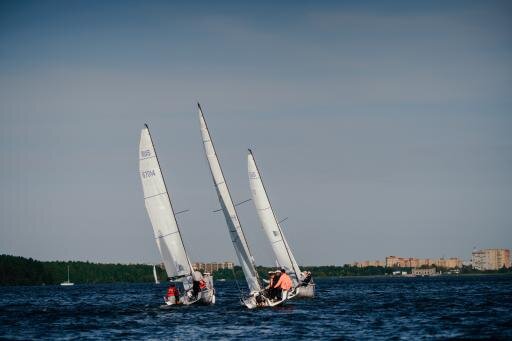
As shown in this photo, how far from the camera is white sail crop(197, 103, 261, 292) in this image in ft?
202

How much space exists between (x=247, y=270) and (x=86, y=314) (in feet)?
41.9

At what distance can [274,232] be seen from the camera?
72938 millimetres

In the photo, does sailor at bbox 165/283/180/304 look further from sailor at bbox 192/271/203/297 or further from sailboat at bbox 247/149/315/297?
sailboat at bbox 247/149/315/297

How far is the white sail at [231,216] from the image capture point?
61.7 meters

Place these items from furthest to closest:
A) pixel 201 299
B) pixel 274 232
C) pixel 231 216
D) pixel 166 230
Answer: pixel 274 232 → pixel 166 230 → pixel 201 299 → pixel 231 216

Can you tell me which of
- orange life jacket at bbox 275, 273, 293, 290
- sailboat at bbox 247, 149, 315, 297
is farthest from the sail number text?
orange life jacket at bbox 275, 273, 293, 290

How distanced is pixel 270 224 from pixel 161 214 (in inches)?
412

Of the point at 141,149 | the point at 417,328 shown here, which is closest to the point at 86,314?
the point at 141,149

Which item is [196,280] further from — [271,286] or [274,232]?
[274,232]

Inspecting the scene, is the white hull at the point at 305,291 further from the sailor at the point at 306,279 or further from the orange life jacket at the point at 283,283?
the orange life jacket at the point at 283,283

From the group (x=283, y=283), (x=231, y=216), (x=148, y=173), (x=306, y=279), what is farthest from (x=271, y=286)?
(x=306, y=279)

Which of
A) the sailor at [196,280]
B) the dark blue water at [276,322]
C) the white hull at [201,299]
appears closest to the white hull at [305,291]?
the dark blue water at [276,322]

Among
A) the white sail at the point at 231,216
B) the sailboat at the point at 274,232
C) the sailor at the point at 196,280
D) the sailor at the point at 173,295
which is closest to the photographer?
the white sail at the point at 231,216

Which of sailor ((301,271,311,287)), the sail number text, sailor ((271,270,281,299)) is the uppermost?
the sail number text
